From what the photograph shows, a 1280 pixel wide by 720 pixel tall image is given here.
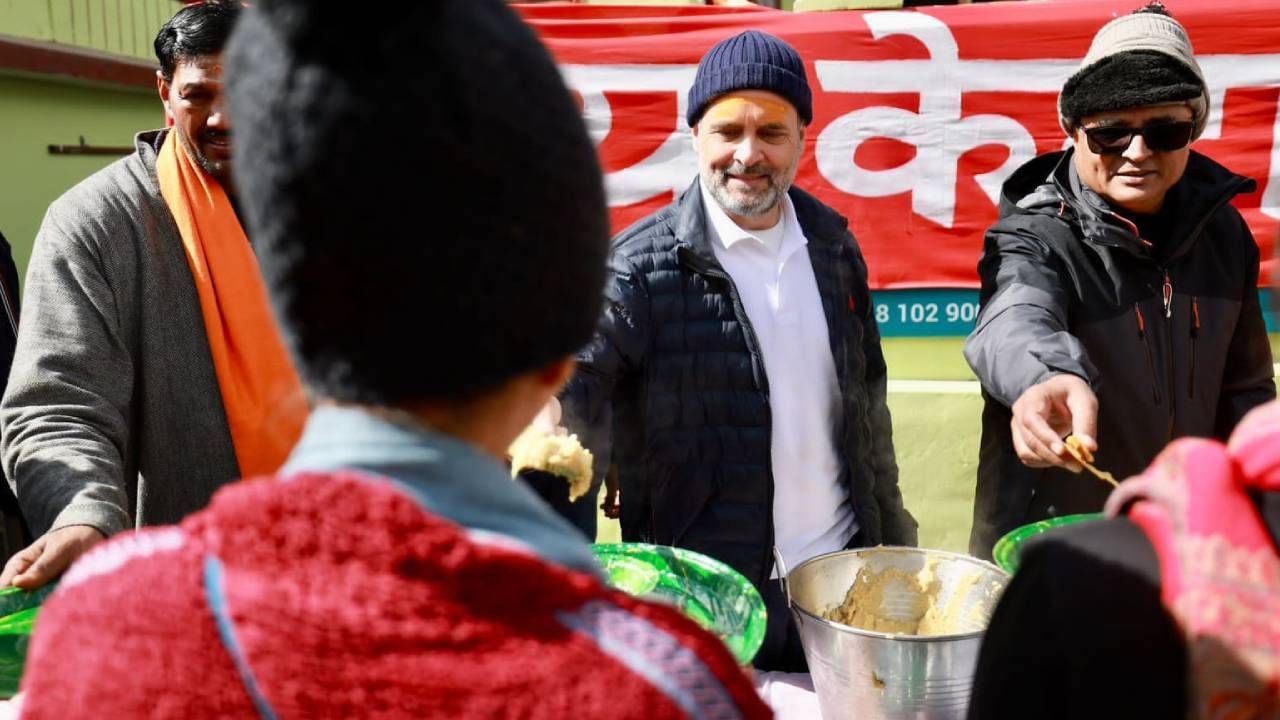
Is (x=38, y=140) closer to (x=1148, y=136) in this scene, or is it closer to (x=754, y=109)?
(x=754, y=109)

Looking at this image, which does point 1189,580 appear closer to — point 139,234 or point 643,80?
point 139,234

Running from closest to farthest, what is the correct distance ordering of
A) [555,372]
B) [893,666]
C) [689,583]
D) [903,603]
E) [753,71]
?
[555,372] → [893,666] → [689,583] → [903,603] → [753,71]

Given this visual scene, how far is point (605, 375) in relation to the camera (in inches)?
83.1

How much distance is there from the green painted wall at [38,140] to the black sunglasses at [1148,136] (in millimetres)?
5794

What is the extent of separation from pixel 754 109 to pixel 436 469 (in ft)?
6.39

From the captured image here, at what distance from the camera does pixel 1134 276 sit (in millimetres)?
2203

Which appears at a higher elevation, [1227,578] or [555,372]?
[555,372]

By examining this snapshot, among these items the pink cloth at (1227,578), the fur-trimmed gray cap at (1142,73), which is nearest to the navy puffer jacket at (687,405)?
the fur-trimmed gray cap at (1142,73)

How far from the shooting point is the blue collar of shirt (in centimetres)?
59

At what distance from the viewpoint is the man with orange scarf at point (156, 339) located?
169cm

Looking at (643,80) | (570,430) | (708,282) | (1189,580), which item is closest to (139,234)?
(570,430)

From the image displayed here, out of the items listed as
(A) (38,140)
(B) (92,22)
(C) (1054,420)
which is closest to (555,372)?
(C) (1054,420)

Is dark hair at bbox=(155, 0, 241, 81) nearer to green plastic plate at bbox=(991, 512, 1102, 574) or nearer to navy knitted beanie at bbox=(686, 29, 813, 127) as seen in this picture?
navy knitted beanie at bbox=(686, 29, 813, 127)

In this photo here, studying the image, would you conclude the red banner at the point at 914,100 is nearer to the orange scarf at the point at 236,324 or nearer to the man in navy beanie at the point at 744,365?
the man in navy beanie at the point at 744,365
